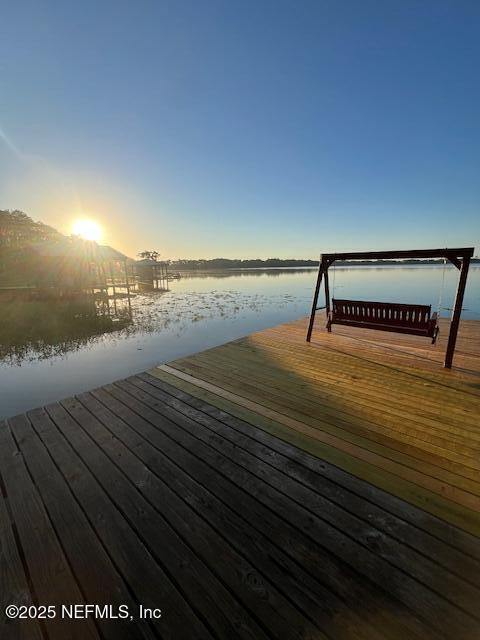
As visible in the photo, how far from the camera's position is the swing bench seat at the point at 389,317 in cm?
490

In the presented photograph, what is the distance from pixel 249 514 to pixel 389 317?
15.2ft

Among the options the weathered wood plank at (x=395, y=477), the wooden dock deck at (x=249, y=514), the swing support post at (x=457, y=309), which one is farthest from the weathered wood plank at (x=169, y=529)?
the swing support post at (x=457, y=309)

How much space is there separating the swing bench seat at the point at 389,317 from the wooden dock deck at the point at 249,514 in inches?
54.2

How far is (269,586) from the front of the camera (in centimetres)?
152

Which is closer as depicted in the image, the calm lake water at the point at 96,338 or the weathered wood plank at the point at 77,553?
the weathered wood plank at the point at 77,553

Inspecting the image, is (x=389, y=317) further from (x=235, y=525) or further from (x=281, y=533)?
(x=235, y=525)

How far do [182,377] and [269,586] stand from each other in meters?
3.24

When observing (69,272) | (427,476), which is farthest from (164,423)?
(69,272)

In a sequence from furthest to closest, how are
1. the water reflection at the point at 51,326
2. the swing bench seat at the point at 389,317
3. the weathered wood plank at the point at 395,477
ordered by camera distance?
the water reflection at the point at 51,326 → the swing bench seat at the point at 389,317 → the weathered wood plank at the point at 395,477

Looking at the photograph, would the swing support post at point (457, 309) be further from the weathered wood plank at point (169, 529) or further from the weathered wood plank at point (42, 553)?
the weathered wood plank at point (42, 553)

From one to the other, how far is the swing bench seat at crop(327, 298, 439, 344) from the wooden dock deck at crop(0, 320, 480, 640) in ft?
4.51

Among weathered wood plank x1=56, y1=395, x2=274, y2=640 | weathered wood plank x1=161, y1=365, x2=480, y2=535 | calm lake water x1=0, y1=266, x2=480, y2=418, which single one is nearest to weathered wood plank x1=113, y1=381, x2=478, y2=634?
weathered wood plank x1=56, y1=395, x2=274, y2=640

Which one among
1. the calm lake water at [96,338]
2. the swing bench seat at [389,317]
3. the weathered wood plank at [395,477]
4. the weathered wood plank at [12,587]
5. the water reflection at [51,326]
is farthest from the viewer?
the water reflection at [51,326]

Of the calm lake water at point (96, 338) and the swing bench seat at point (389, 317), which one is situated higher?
the swing bench seat at point (389, 317)
